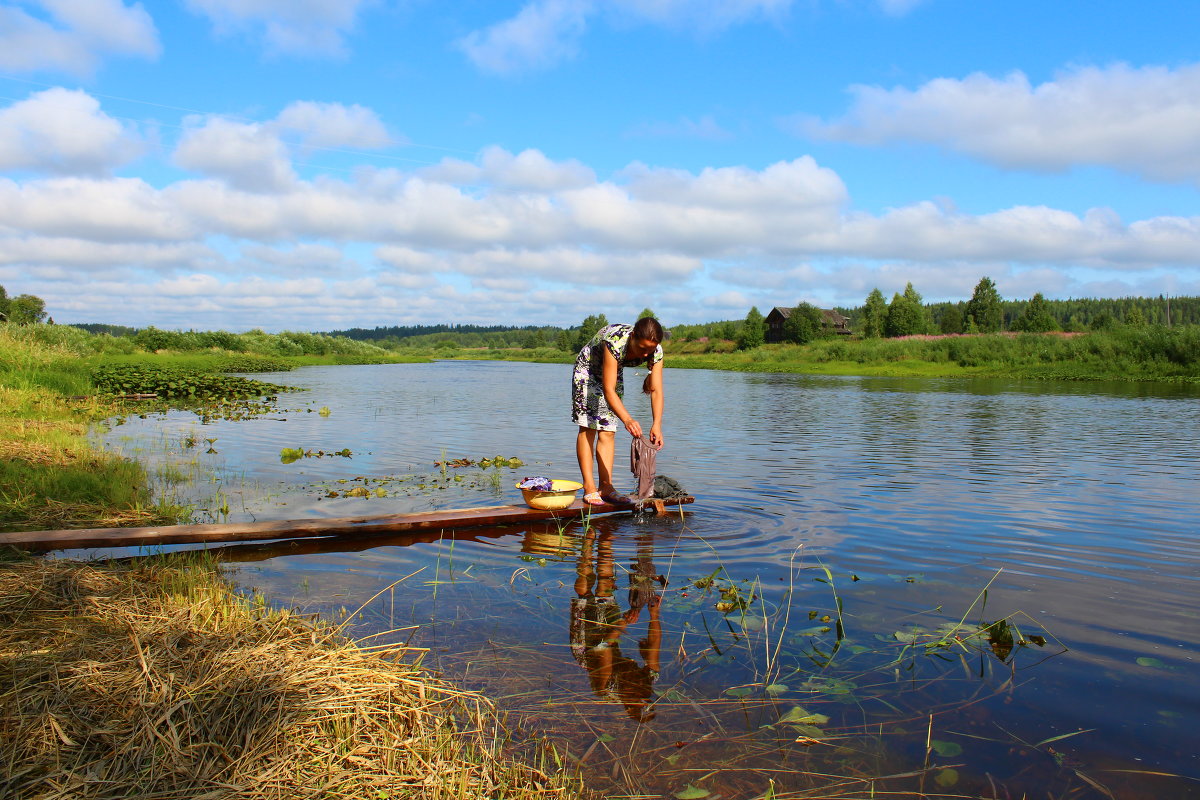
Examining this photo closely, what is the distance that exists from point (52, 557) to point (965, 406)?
2451 centimetres

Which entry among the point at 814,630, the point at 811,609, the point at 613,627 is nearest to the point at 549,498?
the point at 613,627

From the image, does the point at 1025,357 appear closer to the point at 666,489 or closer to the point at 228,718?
the point at 666,489

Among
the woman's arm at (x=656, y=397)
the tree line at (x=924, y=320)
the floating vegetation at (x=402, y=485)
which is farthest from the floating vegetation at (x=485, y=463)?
the tree line at (x=924, y=320)

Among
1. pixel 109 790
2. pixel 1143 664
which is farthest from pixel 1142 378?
pixel 109 790

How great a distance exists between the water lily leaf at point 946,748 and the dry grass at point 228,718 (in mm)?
1869

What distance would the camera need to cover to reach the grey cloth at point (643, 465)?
8.46 meters

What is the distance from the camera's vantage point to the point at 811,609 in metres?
5.73

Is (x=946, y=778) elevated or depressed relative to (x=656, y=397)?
depressed

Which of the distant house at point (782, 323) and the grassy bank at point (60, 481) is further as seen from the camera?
the distant house at point (782, 323)

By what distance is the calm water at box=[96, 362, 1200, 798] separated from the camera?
3.73m

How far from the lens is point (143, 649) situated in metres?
3.95

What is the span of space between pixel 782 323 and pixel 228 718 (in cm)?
8716

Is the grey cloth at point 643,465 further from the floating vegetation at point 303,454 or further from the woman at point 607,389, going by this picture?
the floating vegetation at point 303,454

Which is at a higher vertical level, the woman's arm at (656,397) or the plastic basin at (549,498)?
the woman's arm at (656,397)
